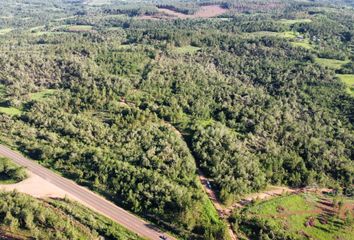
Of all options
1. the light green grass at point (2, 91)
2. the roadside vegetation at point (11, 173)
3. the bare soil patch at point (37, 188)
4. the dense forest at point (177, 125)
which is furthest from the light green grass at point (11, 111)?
the bare soil patch at point (37, 188)

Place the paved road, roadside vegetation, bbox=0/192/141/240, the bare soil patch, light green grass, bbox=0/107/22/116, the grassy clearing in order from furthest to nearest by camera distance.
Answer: light green grass, bbox=0/107/22/116 → the bare soil patch → the grassy clearing → the paved road → roadside vegetation, bbox=0/192/141/240

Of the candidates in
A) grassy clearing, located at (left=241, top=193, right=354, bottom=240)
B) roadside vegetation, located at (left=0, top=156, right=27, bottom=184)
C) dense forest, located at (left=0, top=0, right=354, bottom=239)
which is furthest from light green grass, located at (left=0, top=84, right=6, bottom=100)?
grassy clearing, located at (left=241, top=193, right=354, bottom=240)

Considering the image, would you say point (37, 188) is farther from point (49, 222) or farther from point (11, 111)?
point (11, 111)

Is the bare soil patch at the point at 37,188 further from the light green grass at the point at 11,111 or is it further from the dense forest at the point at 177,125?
the light green grass at the point at 11,111

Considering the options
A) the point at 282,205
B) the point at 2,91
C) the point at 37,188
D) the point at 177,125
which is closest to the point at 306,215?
the point at 282,205

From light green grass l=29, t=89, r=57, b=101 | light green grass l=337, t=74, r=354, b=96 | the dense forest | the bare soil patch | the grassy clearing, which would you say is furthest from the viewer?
light green grass l=337, t=74, r=354, b=96

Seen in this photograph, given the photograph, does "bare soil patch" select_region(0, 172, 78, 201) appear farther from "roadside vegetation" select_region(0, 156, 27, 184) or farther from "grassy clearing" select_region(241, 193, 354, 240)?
"grassy clearing" select_region(241, 193, 354, 240)
